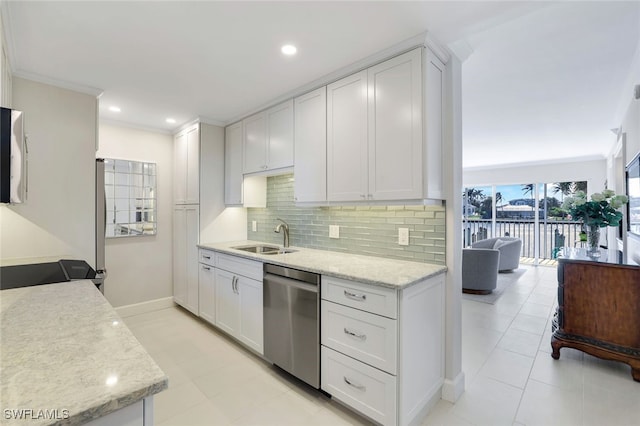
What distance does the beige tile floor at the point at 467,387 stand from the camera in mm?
1938

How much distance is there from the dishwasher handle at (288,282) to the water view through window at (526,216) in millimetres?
7298

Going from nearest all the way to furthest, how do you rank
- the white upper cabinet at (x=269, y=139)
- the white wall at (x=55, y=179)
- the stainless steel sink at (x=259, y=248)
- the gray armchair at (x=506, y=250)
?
the white wall at (x=55, y=179) → the white upper cabinet at (x=269, y=139) → the stainless steel sink at (x=259, y=248) → the gray armchair at (x=506, y=250)

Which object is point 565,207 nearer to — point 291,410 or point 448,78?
point 448,78

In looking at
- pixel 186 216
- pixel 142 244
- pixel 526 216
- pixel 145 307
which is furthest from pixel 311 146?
pixel 526 216

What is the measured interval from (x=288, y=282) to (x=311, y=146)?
3.99 ft

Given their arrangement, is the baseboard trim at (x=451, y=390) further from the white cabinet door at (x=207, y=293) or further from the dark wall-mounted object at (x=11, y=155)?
the dark wall-mounted object at (x=11, y=155)

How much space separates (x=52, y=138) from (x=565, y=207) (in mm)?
4924

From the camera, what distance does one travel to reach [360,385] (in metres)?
1.86

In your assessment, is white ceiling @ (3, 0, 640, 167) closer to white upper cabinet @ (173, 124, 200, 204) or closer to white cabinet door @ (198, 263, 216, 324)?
white upper cabinet @ (173, 124, 200, 204)

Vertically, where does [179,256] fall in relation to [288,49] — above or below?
below

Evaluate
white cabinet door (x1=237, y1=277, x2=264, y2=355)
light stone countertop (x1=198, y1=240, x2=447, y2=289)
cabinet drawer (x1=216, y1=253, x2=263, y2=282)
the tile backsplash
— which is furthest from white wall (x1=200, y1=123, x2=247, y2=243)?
white cabinet door (x1=237, y1=277, x2=264, y2=355)

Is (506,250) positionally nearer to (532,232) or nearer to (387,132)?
(532,232)

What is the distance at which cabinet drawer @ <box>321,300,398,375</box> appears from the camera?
5.64ft

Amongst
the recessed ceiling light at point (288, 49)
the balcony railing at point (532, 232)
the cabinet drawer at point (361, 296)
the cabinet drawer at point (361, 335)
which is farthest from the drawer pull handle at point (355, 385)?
the balcony railing at point (532, 232)
